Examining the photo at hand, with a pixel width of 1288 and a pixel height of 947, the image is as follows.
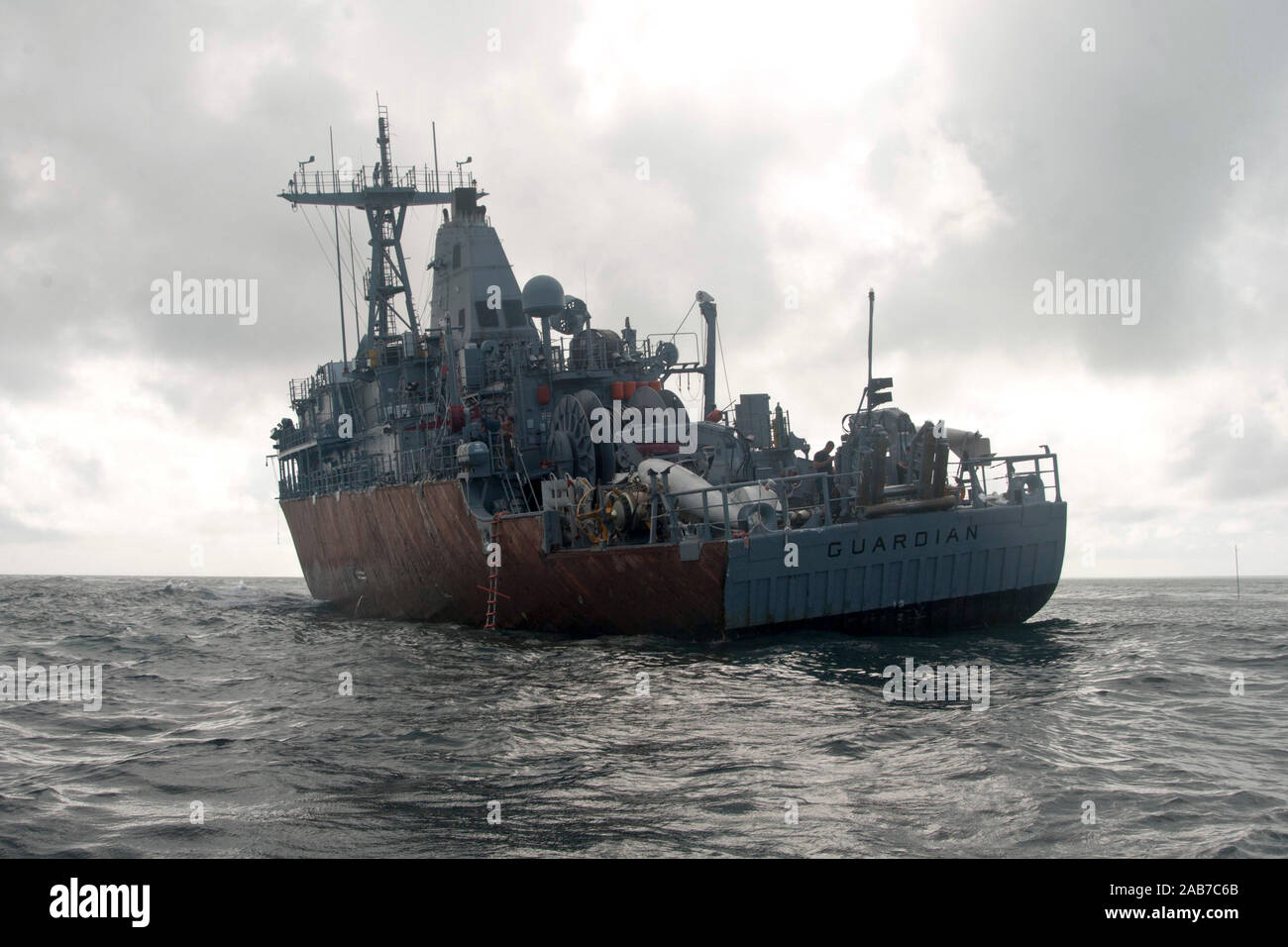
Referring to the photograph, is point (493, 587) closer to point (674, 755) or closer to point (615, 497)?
point (615, 497)

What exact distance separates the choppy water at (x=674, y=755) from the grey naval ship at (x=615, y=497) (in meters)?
1.05

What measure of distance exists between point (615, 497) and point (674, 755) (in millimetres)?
9771

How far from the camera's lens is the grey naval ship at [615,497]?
18.4 metres

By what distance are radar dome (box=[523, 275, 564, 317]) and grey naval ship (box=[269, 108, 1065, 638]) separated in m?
0.06

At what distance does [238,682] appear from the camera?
17.9 m

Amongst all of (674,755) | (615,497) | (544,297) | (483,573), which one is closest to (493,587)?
(483,573)

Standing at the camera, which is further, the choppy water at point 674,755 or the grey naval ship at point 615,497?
the grey naval ship at point 615,497

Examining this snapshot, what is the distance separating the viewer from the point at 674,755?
10.9 m

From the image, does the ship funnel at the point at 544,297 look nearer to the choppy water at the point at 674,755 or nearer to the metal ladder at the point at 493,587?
the metal ladder at the point at 493,587

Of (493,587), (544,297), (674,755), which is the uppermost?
(544,297)

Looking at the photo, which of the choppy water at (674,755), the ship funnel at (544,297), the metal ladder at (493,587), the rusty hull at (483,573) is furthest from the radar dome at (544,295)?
the choppy water at (674,755)

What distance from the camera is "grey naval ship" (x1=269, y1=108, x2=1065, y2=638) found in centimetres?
1836
